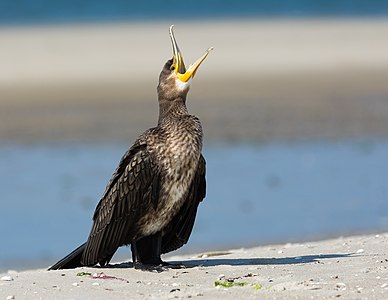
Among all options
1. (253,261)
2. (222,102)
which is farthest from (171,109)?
(222,102)

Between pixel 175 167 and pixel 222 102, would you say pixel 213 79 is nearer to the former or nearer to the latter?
pixel 222 102

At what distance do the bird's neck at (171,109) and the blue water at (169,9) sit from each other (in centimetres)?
3704

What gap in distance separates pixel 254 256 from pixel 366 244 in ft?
2.91

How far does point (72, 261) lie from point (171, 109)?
132 centimetres

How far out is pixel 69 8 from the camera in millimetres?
53344

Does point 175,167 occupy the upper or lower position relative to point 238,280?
upper

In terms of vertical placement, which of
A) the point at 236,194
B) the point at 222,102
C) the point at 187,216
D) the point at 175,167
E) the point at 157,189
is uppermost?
the point at 222,102

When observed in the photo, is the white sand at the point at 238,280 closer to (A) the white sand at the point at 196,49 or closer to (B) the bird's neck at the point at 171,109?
(B) the bird's neck at the point at 171,109

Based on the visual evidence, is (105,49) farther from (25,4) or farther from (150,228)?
(150,228)

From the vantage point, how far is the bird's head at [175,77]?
8930mm

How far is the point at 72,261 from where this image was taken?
905 centimetres

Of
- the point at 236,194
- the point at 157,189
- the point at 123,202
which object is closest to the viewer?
the point at 157,189

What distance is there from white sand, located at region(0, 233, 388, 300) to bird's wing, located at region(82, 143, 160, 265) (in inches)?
7.3

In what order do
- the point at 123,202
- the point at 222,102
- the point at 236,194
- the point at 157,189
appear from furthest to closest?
the point at 222,102 → the point at 236,194 → the point at 123,202 → the point at 157,189
